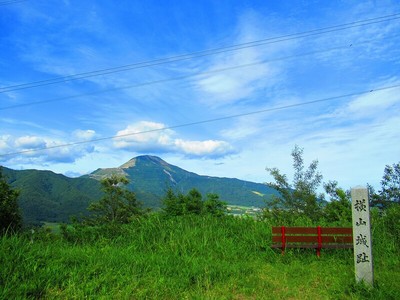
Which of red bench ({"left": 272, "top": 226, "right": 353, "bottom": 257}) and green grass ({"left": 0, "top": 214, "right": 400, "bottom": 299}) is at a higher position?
red bench ({"left": 272, "top": 226, "right": 353, "bottom": 257})

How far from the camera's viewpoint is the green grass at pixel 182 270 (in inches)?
238

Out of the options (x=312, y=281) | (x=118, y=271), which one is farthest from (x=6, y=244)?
(x=312, y=281)

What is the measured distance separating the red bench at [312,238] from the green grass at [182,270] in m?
0.25

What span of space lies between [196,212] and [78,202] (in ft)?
492

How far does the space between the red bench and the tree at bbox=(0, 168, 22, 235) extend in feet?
58.8

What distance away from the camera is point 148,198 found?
15650 cm

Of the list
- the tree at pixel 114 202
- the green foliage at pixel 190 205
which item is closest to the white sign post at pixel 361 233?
the green foliage at pixel 190 205

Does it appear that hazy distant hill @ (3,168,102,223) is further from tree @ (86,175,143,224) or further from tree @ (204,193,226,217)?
tree @ (204,193,226,217)

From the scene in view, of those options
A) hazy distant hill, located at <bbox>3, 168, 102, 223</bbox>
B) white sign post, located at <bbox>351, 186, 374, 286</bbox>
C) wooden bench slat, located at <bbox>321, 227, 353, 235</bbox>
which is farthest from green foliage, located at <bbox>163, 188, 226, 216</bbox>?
hazy distant hill, located at <bbox>3, 168, 102, 223</bbox>

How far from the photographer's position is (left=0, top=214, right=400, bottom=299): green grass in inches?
238

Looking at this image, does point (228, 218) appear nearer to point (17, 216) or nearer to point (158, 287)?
point (158, 287)

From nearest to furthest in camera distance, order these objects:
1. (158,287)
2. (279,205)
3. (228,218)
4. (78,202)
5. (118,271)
Answer: (158,287), (118,271), (228,218), (279,205), (78,202)

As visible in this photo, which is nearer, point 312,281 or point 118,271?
point 118,271

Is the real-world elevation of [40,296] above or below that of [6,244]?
below
